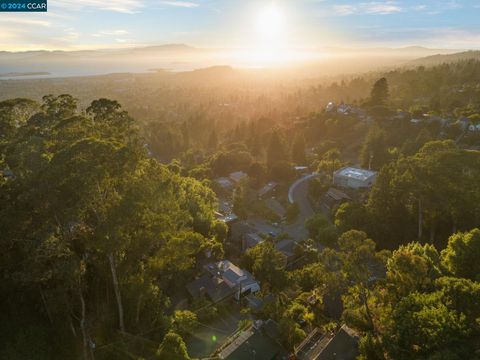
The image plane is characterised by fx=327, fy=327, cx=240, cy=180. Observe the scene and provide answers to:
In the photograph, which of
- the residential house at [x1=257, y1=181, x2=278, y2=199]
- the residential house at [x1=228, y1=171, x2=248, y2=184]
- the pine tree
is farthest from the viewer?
the pine tree

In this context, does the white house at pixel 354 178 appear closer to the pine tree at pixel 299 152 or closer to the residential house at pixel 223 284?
the pine tree at pixel 299 152

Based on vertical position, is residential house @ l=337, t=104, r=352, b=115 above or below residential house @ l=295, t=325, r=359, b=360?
above

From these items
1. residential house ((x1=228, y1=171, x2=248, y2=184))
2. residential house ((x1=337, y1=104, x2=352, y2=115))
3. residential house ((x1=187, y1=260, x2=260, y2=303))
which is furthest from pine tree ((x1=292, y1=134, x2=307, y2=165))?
residential house ((x1=187, y1=260, x2=260, y2=303))

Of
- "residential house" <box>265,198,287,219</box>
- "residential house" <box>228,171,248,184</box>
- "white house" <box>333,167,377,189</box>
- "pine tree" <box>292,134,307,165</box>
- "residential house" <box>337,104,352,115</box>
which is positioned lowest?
"residential house" <box>265,198,287,219</box>

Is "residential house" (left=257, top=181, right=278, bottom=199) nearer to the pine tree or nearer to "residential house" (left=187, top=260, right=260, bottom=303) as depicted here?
the pine tree

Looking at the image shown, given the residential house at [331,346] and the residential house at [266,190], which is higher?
the residential house at [266,190]

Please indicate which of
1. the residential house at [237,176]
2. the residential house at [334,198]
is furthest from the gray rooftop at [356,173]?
the residential house at [237,176]

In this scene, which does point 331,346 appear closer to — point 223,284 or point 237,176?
point 223,284
